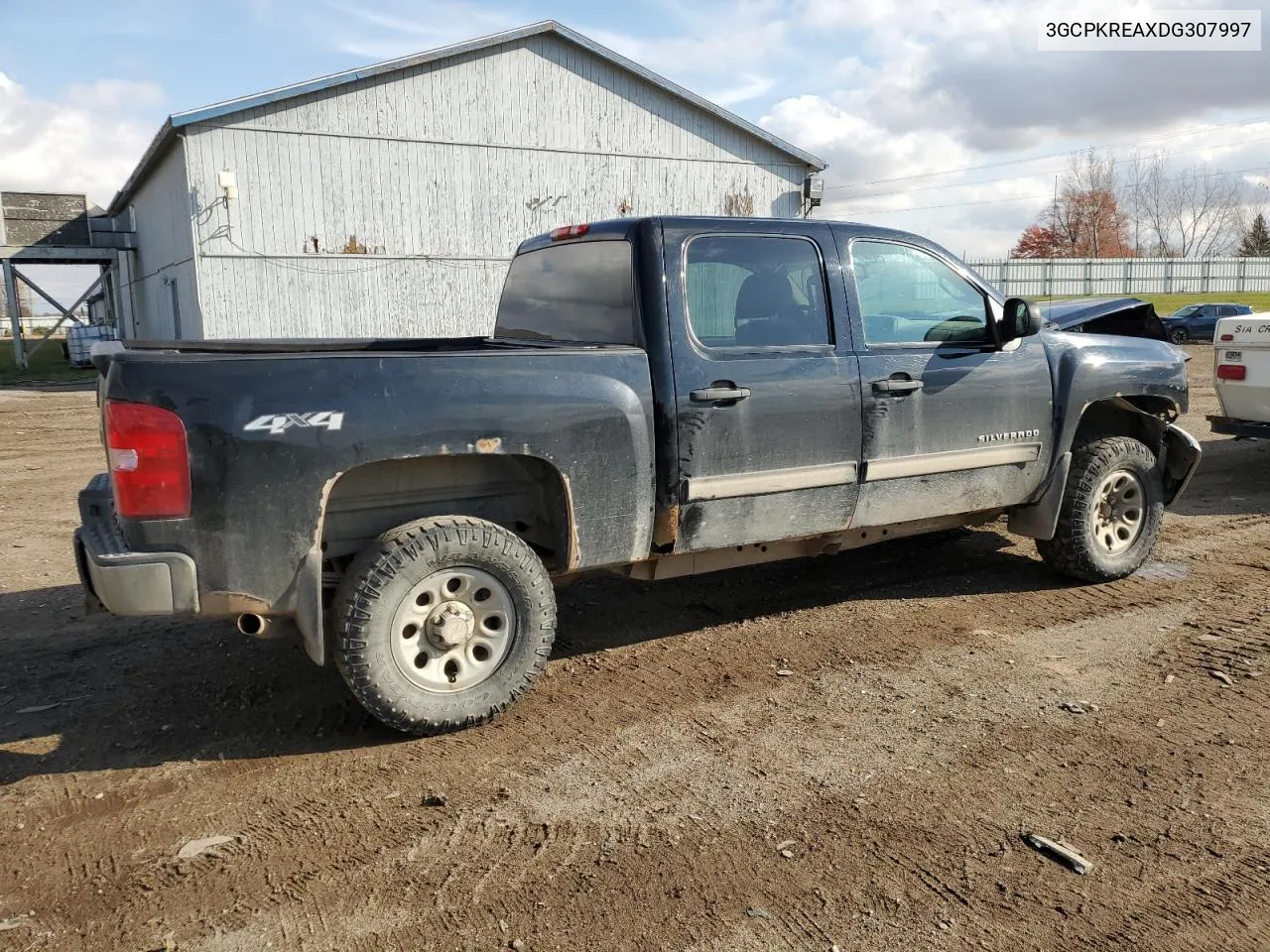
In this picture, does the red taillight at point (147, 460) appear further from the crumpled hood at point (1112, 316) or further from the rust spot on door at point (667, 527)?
the crumpled hood at point (1112, 316)

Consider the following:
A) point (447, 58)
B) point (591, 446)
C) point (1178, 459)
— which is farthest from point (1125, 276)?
point (591, 446)

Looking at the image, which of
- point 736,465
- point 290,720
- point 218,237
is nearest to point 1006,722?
point 736,465

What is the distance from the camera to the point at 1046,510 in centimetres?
559

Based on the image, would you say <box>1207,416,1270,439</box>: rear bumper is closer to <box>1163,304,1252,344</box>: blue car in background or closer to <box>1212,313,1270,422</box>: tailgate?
<box>1212,313,1270,422</box>: tailgate

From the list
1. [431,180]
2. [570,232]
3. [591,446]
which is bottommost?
[591,446]

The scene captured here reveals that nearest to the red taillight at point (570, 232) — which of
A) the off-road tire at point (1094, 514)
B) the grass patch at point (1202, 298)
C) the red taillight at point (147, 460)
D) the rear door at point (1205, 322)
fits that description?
the red taillight at point (147, 460)

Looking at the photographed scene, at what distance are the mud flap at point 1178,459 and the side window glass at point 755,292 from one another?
2735 millimetres

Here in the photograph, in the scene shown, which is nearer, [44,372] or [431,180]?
[431,180]

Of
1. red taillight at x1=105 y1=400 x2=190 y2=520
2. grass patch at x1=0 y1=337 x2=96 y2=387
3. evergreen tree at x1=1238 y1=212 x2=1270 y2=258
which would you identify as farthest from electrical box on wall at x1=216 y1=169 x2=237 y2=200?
evergreen tree at x1=1238 y1=212 x2=1270 y2=258

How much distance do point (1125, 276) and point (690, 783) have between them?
170 feet

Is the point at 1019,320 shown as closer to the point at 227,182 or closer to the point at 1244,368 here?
the point at 1244,368

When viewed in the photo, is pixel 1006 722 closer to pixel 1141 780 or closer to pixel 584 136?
pixel 1141 780

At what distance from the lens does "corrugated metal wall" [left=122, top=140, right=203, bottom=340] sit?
18.7 m

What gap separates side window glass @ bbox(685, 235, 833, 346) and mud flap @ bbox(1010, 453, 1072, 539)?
1.74 m
